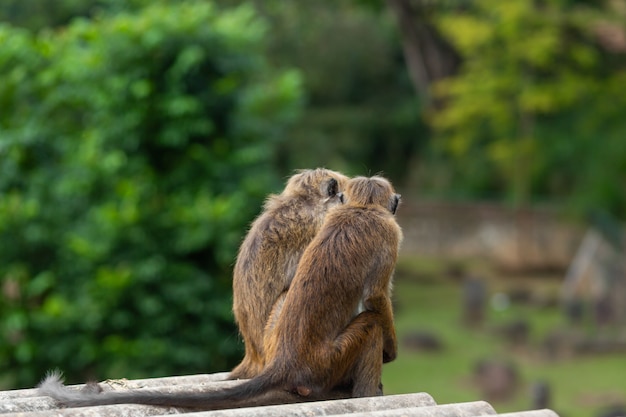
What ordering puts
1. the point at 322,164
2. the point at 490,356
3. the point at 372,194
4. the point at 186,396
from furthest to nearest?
the point at 322,164 < the point at 490,356 < the point at 372,194 < the point at 186,396

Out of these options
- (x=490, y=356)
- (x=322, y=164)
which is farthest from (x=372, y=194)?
(x=322, y=164)

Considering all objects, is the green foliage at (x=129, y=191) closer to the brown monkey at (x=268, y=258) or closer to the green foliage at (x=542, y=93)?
the brown monkey at (x=268, y=258)

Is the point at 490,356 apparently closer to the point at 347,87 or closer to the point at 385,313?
the point at 347,87

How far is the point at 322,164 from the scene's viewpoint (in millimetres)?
20297

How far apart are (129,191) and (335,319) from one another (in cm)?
647

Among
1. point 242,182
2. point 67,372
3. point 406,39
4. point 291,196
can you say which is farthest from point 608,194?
point 291,196

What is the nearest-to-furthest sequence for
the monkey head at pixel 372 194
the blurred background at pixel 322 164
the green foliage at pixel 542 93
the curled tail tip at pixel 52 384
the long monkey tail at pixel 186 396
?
the long monkey tail at pixel 186 396 → the curled tail tip at pixel 52 384 → the monkey head at pixel 372 194 → the blurred background at pixel 322 164 → the green foliage at pixel 542 93

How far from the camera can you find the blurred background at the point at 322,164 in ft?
35.4

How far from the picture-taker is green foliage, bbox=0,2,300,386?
10.6 m

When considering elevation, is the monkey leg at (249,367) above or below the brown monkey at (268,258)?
below

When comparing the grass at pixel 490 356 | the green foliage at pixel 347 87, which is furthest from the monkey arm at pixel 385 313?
the green foliage at pixel 347 87

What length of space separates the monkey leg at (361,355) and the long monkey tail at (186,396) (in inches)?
10.6

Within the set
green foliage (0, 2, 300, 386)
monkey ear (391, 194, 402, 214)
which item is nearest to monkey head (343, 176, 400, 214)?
monkey ear (391, 194, 402, 214)

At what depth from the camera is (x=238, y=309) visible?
16.2 feet
